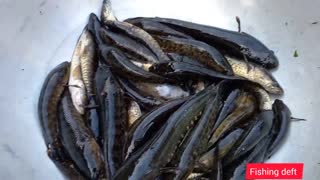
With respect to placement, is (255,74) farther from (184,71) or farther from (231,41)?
(184,71)

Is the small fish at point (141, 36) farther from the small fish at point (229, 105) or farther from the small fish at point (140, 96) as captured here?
the small fish at point (229, 105)

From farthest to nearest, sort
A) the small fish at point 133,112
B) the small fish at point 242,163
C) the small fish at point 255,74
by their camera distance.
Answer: the small fish at point 255,74 < the small fish at point 133,112 < the small fish at point 242,163

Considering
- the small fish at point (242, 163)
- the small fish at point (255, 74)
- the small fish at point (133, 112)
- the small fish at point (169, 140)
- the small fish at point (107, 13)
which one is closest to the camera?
the small fish at point (169, 140)

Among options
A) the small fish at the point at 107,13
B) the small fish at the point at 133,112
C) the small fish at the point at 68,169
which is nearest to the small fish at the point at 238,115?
the small fish at the point at 133,112

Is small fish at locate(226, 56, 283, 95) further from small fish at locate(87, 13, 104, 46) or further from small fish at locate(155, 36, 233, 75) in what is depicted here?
small fish at locate(87, 13, 104, 46)

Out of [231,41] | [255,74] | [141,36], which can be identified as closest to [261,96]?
[255,74]

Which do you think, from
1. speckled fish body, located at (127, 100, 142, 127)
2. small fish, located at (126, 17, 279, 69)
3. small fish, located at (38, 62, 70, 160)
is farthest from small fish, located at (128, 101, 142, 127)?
small fish, located at (126, 17, 279, 69)

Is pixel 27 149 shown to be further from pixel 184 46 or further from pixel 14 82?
pixel 184 46

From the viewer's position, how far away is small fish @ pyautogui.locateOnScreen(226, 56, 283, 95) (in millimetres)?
2053

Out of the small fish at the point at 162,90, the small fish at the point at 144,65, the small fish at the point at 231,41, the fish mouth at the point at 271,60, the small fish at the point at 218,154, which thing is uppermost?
the small fish at the point at 231,41

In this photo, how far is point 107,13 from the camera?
225cm

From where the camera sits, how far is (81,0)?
2.37 meters

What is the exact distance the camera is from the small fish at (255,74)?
80.8 inches

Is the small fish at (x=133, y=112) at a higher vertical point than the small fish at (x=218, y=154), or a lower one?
higher
